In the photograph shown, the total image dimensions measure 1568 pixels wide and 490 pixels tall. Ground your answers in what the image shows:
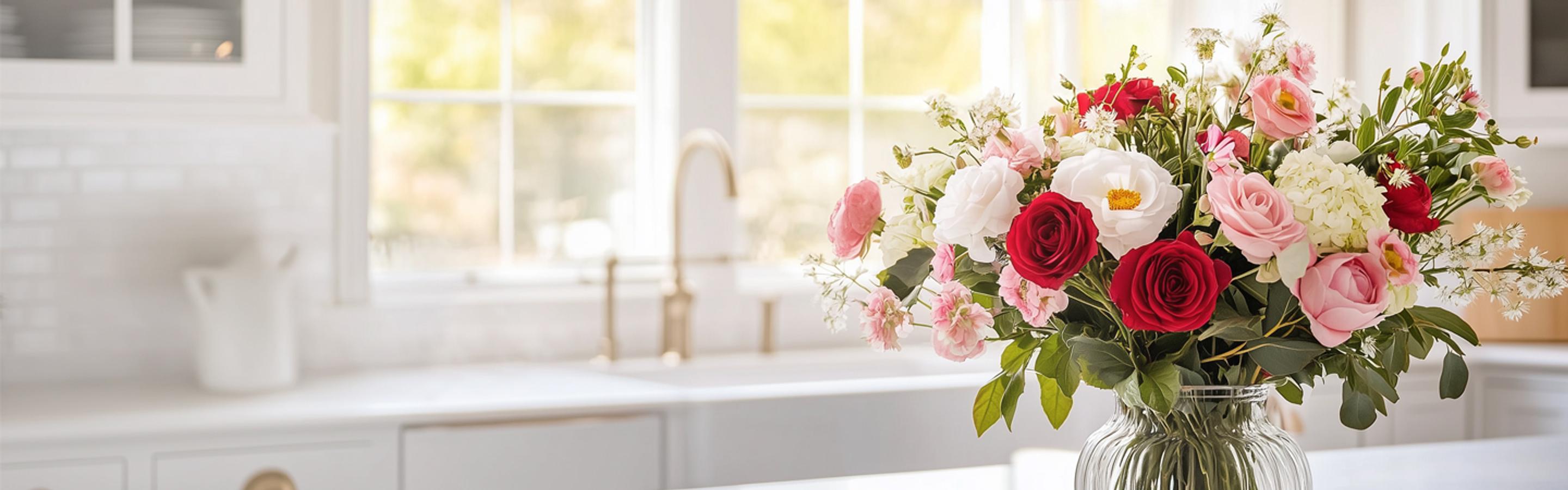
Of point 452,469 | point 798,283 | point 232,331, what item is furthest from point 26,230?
point 798,283

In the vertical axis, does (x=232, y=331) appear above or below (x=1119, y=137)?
below

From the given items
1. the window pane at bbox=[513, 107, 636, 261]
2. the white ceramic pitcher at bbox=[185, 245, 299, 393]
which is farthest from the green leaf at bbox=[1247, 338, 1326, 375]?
the window pane at bbox=[513, 107, 636, 261]

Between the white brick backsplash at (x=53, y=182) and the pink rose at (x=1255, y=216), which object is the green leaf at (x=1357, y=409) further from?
the white brick backsplash at (x=53, y=182)

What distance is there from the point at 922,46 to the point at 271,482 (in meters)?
1.86

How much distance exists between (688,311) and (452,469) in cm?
68

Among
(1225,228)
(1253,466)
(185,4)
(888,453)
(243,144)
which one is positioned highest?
(185,4)

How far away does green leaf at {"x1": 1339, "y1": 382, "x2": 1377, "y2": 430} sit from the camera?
0.87 meters

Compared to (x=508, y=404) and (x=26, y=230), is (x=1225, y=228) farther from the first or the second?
(x=26, y=230)

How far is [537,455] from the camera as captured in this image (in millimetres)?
2111

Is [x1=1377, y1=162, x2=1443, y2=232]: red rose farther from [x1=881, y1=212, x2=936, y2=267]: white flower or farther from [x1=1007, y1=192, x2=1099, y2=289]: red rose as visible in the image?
[x1=881, y1=212, x2=936, y2=267]: white flower

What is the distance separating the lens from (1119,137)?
869mm

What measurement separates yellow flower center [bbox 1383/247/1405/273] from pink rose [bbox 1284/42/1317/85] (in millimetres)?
171

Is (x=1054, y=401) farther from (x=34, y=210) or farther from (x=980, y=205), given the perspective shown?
(x=34, y=210)

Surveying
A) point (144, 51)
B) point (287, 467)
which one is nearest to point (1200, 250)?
point (287, 467)
